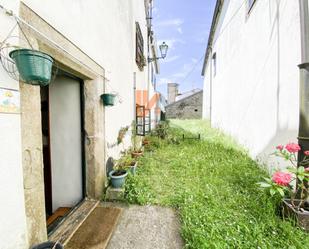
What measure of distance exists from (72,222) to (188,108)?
19631 mm

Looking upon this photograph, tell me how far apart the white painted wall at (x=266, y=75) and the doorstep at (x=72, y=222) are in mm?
3527

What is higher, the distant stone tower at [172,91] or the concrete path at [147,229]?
the distant stone tower at [172,91]

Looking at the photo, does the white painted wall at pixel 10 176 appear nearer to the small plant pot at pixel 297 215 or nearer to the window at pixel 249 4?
the small plant pot at pixel 297 215

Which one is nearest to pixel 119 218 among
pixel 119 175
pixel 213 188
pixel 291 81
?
pixel 119 175

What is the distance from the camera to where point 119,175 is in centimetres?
295

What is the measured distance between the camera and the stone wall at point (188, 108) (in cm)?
2034

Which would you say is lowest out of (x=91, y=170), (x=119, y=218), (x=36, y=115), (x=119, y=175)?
(x=119, y=218)

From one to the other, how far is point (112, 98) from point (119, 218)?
1.90 meters

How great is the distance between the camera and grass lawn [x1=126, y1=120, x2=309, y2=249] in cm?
180

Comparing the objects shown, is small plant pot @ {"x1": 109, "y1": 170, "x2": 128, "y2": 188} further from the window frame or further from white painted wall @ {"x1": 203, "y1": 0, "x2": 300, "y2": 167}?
the window frame

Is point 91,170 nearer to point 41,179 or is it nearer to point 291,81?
point 41,179

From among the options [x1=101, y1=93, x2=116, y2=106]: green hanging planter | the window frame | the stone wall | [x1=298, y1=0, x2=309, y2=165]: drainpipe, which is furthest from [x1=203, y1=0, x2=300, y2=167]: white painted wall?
the stone wall

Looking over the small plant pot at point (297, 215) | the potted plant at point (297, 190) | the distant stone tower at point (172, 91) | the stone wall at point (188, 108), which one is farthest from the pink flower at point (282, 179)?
the distant stone tower at point (172, 91)

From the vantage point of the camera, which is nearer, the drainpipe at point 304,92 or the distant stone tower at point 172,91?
the drainpipe at point 304,92
